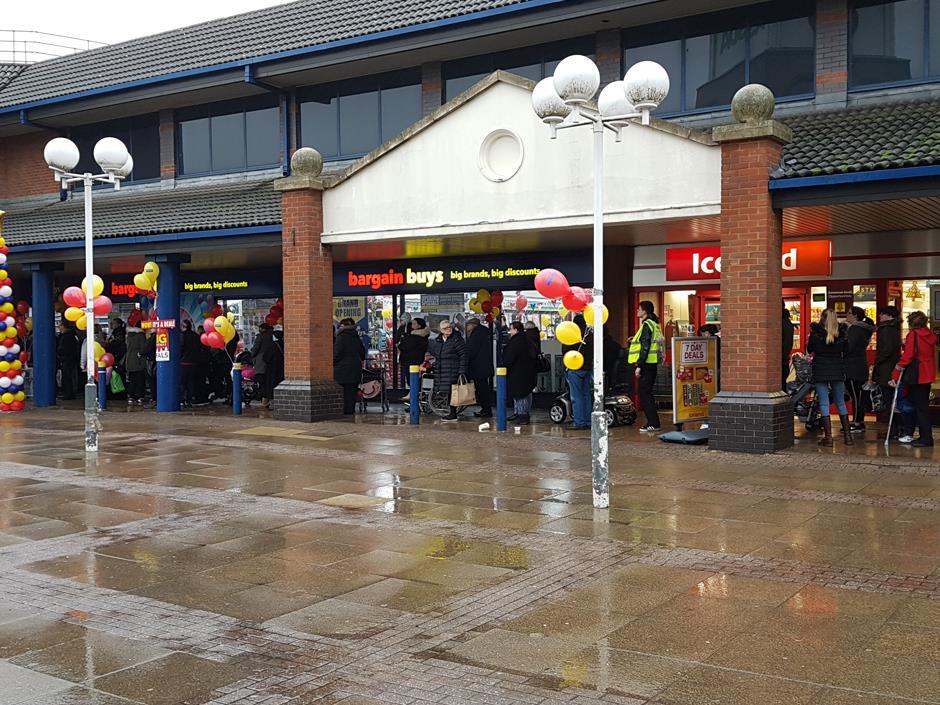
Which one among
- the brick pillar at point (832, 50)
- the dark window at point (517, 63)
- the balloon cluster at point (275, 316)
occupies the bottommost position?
the balloon cluster at point (275, 316)

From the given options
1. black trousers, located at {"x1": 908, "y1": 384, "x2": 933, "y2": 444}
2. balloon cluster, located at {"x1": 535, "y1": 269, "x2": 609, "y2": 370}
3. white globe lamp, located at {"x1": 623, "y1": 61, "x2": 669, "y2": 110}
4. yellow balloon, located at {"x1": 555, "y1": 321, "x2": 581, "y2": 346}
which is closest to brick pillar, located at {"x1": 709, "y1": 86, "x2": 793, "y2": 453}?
black trousers, located at {"x1": 908, "y1": 384, "x2": 933, "y2": 444}

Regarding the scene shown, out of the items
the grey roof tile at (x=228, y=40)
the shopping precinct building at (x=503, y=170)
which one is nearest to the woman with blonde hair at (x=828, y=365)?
the shopping precinct building at (x=503, y=170)

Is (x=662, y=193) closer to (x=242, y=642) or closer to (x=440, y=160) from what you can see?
(x=440, y=160)

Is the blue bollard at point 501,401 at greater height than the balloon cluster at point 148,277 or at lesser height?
lesser

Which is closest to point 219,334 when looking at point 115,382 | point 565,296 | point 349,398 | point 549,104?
point 349,398

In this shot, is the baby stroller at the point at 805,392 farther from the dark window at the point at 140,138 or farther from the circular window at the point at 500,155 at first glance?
the dark window at the point at 140,138

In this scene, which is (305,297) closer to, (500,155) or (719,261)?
(500,155)

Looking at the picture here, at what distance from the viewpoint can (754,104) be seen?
476 inches

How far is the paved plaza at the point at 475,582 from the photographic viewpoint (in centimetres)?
471

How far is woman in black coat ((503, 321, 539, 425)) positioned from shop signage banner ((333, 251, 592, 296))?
7.67 feet

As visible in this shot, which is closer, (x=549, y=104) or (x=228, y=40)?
(x=549, y=104)

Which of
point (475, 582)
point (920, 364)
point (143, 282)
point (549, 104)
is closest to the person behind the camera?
point (475, 582)

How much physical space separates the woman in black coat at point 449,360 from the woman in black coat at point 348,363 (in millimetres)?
1707

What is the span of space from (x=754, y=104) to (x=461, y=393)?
7092 mm
